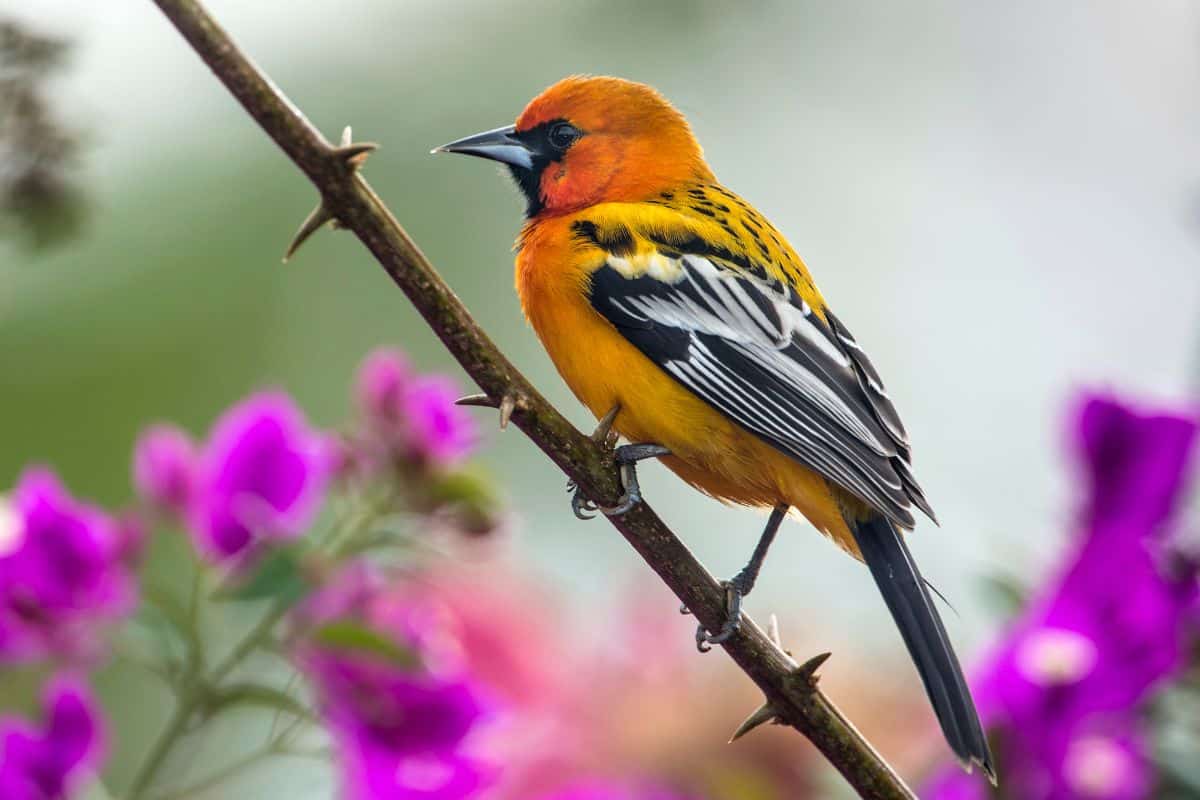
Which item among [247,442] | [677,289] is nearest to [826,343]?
[677,289]

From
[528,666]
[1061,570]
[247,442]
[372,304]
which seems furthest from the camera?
[372,304]

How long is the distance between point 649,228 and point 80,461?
3.80 meters

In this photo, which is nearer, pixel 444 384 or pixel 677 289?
pixel 444 384

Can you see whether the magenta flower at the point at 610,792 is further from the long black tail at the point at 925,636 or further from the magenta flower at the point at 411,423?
the magenta flower at the point at 411,423

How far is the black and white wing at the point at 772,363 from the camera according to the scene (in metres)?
2.54

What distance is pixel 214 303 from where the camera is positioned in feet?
22.6

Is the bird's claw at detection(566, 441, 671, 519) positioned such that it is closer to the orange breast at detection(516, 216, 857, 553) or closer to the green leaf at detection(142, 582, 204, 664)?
the orange breast at detection(516, 216, 857, 553)

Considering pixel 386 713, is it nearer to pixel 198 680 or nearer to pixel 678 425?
pixel 198 680

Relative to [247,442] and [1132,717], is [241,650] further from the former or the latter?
[1132,717]

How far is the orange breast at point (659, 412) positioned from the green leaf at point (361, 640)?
0.81 metres

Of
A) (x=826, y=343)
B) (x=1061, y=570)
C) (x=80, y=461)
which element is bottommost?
(x=1061, y=570)

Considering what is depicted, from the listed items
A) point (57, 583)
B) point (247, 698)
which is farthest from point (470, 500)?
point (57, 583)

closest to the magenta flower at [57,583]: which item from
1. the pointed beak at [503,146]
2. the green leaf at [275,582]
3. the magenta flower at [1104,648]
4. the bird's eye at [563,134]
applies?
the green leaf at [275,582]

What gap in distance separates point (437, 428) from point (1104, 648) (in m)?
0.96
